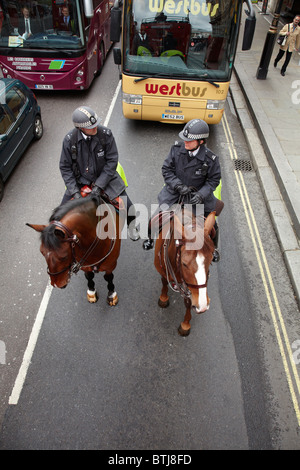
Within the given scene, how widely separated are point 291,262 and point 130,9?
6.87 m

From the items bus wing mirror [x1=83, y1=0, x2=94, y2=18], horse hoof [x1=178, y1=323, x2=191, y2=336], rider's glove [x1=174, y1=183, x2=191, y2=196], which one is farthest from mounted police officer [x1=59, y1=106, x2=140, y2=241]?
bus wing mirror [x1=83, y1=0, x2=94, y2=18]

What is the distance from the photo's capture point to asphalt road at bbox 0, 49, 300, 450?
354cm

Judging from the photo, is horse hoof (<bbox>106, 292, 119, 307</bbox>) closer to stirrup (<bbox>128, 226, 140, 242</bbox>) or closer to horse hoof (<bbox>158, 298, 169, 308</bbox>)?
horse hoof (<bbox>158, 298, 169, 308</bbox>)

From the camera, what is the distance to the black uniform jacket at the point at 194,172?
4.32 metres

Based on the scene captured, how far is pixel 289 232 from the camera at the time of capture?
596 centimetres

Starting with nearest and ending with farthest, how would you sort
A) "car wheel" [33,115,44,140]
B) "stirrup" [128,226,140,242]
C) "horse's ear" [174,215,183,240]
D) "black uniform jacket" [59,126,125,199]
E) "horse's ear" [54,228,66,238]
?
"horse's ear" [54,228,66,238] < "horse's ear" [174,215,183,240] < "black uniform jacket" [59,126,125,199] < "stirrup" [128,226,140,242] < "car wheel" [33,115,44,140]

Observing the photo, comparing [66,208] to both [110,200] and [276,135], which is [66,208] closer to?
[110,200]

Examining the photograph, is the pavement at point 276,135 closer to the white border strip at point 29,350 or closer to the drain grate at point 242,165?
the drain grate at point 242,165

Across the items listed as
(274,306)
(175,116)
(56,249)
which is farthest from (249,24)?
(56,249)

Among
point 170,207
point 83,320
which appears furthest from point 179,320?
point 170,207

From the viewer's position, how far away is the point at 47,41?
8727 millimetres

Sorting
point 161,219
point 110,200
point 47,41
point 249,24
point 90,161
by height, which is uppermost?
point 249,24

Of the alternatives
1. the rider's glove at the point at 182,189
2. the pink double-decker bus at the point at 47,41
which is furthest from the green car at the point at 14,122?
the rider's glove at the point at 182,189

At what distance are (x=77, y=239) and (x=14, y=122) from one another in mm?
5524
